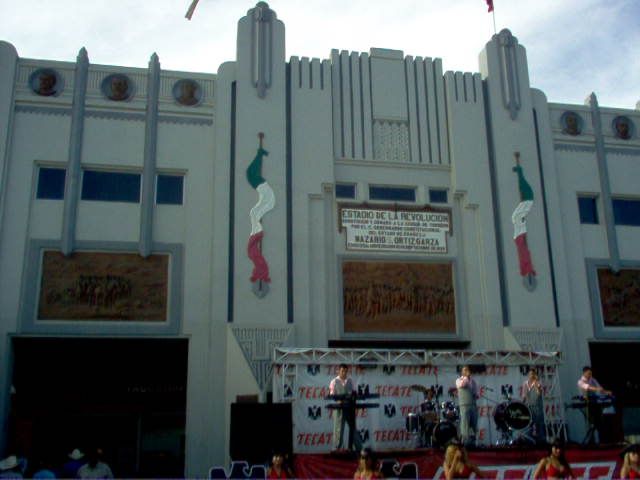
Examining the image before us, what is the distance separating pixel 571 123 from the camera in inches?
995

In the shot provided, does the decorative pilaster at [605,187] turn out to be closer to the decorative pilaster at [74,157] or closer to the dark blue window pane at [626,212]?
the dark blue window pane at [626,212]

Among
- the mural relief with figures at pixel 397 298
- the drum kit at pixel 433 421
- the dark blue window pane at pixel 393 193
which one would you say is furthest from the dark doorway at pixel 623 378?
the drum kit at pixel 433 421

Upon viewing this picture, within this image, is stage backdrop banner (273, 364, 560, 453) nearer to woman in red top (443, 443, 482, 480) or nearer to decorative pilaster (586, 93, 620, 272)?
woman in red top (443, 443, 482, 480)

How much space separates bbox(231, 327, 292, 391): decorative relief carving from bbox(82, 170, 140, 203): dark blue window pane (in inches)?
201

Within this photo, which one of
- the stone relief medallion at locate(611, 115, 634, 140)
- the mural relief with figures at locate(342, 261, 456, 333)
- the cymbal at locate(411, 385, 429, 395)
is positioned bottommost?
the cymbal at locate(411, 385, 429, 395)

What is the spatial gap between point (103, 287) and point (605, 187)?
1623 cm

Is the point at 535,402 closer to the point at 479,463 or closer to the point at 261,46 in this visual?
the point at 479,463

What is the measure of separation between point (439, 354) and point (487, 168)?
7259mm

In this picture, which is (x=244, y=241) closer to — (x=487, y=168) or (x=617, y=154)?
(x=487, y=168)

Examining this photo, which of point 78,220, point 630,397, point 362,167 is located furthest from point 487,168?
point 78,220

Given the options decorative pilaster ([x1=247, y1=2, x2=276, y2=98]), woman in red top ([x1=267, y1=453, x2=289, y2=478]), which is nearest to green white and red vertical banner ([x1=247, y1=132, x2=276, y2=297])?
decorative pilaster ([x1=247, y1=2, x2=276, y2=98])

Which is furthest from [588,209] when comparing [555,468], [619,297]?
[555,468]

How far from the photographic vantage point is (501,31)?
2530 centimetres

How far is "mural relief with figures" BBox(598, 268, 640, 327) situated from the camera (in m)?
23.5
